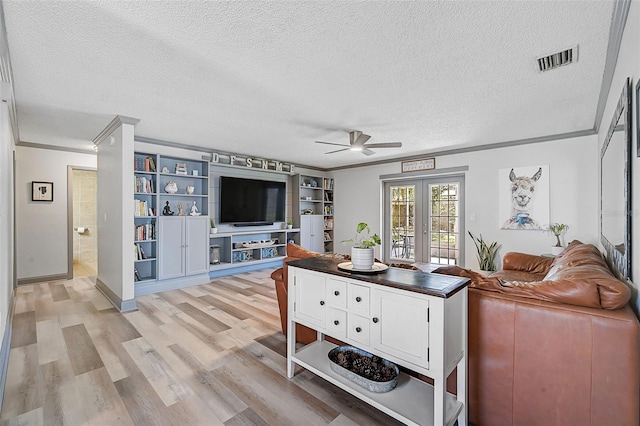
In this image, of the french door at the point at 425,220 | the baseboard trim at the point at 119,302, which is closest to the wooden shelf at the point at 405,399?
the baseboard trim at the point at 119,302

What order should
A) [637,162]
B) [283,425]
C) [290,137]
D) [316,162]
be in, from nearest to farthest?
1. [637,162]
2. [283,425]
3. [290,137]
4. [316,162]

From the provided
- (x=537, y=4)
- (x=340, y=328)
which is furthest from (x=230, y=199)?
(x=537, y=4)

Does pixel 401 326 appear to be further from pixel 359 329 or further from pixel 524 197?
pixel 524 197

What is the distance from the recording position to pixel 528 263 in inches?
155

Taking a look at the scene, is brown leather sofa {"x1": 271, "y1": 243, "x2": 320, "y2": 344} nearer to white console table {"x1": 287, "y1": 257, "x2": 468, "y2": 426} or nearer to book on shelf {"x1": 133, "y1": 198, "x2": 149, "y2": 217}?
white console table {"x1": 287, "y1": 257, "x2": 468, "y2": 426}

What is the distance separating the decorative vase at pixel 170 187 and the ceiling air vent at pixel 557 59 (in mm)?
4855

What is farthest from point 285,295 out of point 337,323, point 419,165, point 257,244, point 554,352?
point 419,165

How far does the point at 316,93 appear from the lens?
9.19 feet

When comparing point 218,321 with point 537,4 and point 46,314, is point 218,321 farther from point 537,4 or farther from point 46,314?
point 537,4

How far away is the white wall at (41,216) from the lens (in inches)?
189

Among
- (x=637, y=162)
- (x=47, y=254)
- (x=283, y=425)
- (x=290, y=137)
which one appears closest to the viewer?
(x=637, y=162)

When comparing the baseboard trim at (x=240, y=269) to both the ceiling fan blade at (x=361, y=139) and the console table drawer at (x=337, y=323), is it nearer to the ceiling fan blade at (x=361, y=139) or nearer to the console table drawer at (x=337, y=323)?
the ceiling fan blade at (x=361, y=139)

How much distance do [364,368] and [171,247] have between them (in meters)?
3.85

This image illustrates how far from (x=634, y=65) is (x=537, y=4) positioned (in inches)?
23.0
